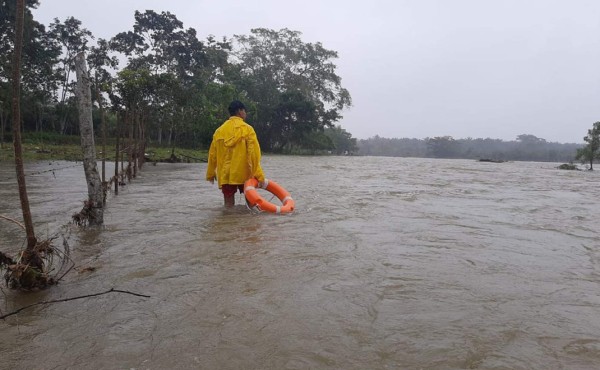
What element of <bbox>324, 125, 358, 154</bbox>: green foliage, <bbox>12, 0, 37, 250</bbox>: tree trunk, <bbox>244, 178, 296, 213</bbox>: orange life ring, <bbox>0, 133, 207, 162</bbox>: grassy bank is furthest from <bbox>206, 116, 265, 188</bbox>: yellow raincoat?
<bbox>324, 125, 358, 154</bbox>: green foliage

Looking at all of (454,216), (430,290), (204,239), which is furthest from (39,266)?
(454,216)

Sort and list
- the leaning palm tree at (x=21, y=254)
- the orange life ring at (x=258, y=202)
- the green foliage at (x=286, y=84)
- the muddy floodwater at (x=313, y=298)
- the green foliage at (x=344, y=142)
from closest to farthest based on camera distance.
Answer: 1. the muddy floodwater at (x=313, y=298)
2. the leaning palm tree at (x=21, y=254)
3. the orange life ring at (x=258, y=202)
4. the green foliage at (x=286, y=84)
5. the green foliage at (x=344, y=142)

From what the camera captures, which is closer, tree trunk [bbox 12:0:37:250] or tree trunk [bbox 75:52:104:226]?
tree trunk [bbox 12:0:37:250]

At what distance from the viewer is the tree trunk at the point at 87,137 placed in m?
4.56

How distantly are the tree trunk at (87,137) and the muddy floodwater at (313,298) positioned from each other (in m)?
0.32

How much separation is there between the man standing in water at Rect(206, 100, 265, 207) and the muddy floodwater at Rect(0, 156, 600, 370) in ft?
2.90

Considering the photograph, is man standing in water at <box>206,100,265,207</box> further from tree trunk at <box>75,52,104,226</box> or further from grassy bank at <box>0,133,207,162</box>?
grassy bank at <box>0,133,207,162</box>

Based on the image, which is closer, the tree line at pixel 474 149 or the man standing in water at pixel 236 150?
the man standing in water at pixel 236 150

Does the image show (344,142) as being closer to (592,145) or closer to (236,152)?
(592,145)

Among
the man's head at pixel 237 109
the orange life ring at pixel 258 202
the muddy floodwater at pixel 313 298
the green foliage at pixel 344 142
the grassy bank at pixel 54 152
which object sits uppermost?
the green foliage at pixel 344 142

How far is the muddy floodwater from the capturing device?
78.6 inches

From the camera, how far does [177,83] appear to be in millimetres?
22203

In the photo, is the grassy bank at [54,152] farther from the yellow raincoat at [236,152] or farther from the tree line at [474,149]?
the tree line at [474,149]

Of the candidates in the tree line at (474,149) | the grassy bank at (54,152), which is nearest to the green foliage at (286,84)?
the grassy bank at (54,152)
